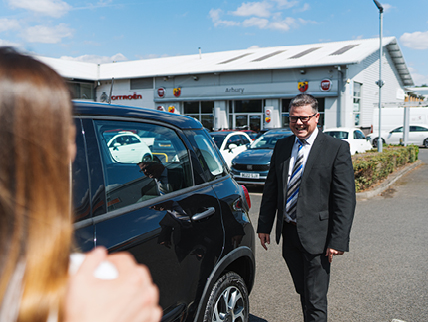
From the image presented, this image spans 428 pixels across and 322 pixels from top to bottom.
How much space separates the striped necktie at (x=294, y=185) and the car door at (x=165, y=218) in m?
0.67

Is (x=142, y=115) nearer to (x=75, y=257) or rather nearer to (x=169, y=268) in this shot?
(x=169, y=268)

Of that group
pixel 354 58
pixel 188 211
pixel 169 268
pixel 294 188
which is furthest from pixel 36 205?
pixel 354 58

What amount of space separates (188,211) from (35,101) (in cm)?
167

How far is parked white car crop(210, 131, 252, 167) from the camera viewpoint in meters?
12.4

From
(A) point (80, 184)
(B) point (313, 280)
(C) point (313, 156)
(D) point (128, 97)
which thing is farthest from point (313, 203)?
(D) point (128, 97)

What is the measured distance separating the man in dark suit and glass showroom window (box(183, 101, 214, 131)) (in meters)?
29.3

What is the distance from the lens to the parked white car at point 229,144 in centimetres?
1240

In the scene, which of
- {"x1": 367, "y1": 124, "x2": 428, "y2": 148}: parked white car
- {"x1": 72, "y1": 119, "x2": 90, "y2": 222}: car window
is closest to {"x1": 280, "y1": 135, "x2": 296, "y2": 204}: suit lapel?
{"x1": 72, "y1": 119, "x2": 90, "y2": 222}: car window

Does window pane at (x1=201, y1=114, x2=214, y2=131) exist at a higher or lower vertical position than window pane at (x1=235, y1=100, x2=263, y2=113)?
lower

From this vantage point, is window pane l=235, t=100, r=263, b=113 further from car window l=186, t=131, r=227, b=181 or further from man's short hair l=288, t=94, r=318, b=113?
car window l=186, t=131, r=227, b=181

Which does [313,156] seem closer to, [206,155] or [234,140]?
[206,155]

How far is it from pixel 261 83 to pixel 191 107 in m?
7.02

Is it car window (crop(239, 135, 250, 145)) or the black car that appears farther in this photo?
car window (crop(239, 135, 250, 145))

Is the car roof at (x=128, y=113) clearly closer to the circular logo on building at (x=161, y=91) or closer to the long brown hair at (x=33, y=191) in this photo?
the long brown hair at (x=33, y=191)
